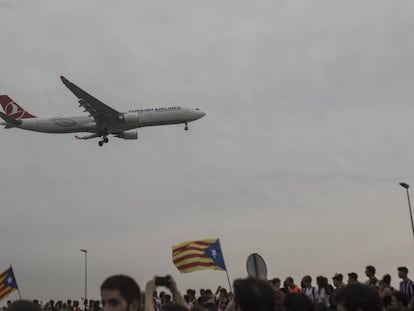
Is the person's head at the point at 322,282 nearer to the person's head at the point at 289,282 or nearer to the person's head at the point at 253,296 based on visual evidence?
the person's head at the point at 289,282

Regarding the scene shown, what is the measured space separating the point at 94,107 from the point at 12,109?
15.6 meters

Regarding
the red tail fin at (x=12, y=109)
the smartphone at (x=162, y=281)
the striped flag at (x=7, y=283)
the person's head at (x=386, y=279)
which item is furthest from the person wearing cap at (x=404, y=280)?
the red tail fin at (x=12, y=109)

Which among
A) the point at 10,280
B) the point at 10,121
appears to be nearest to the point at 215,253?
the point at 10,280

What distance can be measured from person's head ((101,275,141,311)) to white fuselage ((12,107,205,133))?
49.1 m

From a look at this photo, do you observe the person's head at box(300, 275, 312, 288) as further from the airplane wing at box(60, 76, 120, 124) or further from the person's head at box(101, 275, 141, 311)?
the airplane wing at box(60, 76, 120, 124)

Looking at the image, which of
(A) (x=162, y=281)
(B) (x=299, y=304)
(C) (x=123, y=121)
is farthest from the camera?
(C) (x=123, y=121)

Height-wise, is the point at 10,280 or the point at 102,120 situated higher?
the point at 102,120

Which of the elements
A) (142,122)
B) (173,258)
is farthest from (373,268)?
(142,122)

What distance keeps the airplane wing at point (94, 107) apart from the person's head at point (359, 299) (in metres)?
49.9

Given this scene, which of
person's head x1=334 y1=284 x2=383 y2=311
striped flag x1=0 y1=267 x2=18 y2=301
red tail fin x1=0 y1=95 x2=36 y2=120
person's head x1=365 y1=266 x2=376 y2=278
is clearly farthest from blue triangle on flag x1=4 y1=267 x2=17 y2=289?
red tail fin x1=0 y1=95 x2=36 y2=120

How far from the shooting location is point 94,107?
181ft

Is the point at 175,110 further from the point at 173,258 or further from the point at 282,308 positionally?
the point at 282,308

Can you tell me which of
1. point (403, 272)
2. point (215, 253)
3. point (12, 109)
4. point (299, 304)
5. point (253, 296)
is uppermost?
point (12, 109)

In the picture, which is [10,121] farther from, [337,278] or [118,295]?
[118,295]
